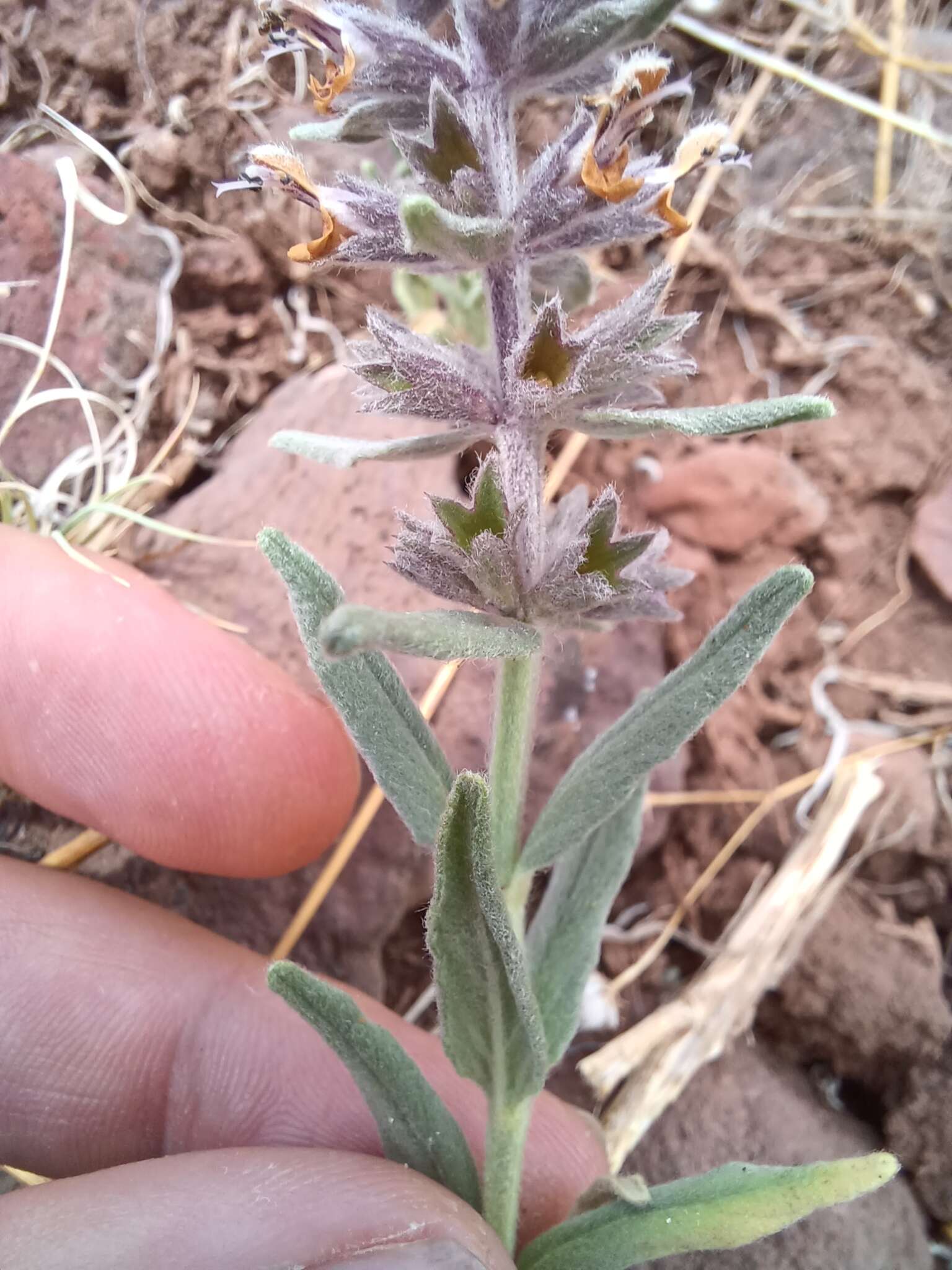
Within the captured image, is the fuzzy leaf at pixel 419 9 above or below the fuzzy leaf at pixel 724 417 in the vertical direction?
above

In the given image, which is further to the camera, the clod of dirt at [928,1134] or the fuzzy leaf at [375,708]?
the clod of dirt at [928,1134]

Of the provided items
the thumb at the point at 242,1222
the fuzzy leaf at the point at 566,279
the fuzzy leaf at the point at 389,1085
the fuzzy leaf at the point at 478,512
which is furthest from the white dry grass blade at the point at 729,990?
the fuzzy leaf at the point at 566,279

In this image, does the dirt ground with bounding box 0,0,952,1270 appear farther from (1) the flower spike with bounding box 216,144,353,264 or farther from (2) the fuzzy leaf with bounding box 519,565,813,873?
(1) the flower spike with bounding box 216,144,353,264

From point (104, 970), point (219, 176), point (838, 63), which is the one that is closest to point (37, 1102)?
point (104, 970)

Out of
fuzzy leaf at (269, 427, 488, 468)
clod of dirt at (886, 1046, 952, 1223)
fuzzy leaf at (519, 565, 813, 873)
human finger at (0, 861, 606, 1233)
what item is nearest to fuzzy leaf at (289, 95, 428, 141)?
fuzzy leaf at (269, 427, 488, 468)

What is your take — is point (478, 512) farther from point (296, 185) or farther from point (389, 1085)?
point (389, 1085)

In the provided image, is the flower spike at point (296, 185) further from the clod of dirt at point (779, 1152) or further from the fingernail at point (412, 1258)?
the clod of dirt at point (779, 1152)

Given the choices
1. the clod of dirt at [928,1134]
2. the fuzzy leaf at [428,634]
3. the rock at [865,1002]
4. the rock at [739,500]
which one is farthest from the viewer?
the rock at [739,500]
